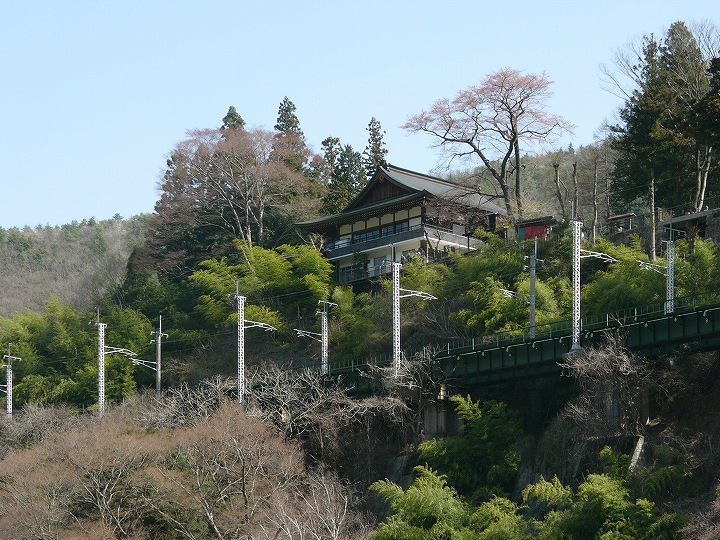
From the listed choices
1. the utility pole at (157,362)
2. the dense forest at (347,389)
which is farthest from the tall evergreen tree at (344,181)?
the utility pole at (157,362)

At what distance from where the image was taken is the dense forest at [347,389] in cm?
3575

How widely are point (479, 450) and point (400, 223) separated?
2327 centimetres

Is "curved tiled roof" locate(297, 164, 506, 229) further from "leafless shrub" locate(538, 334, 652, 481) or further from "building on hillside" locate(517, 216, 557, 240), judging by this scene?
"leafless shrub" locate(538, 334, 652, 481)

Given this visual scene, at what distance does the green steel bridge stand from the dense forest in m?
0.60

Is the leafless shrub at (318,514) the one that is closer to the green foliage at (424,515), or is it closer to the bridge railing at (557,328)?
the green foliage at (424,515)

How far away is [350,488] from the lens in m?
42.0

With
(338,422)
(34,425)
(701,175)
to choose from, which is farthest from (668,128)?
(34,425)

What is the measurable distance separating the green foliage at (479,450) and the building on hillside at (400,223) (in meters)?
17.1

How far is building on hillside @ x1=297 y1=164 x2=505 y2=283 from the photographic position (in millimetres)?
58938

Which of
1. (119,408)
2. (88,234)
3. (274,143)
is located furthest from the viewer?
(88,234)

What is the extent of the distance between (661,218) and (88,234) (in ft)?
259

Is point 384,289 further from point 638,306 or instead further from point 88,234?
point 88,234

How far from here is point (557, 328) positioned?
4266 centimetres

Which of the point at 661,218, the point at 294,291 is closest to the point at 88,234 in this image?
the point at 294,291
